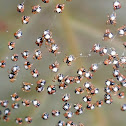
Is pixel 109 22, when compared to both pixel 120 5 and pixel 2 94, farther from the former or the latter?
pixel 2 94

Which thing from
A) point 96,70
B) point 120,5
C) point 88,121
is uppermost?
point 120,5

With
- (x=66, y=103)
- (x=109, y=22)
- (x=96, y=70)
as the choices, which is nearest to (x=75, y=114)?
(x=66, y=103)

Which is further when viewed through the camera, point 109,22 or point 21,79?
point 21,79

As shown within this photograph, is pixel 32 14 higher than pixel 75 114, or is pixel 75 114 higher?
pixel 32 14

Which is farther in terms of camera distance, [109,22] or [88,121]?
[88,121]

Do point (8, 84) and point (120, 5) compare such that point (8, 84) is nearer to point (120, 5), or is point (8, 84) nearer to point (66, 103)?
point (66, 103)

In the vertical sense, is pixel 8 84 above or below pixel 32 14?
below

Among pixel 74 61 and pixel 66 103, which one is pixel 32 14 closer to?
pixel 74 61
